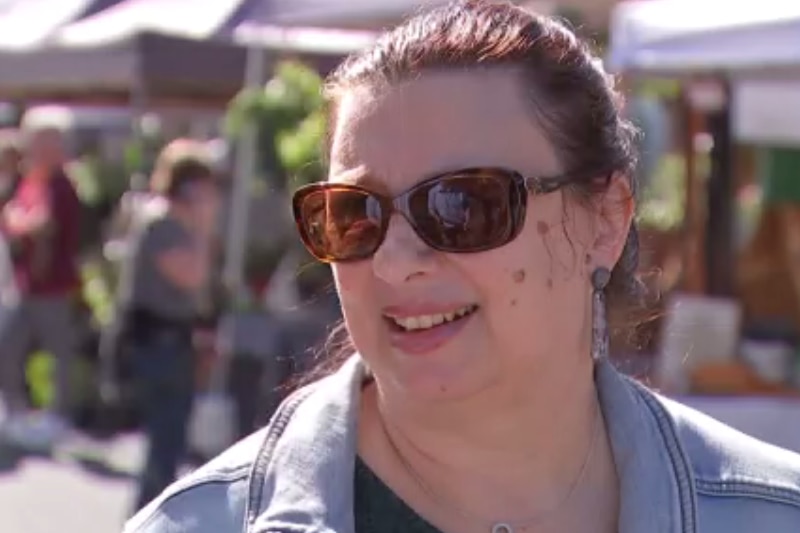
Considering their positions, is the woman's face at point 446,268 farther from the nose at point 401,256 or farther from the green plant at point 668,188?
the green plant at point 668,188

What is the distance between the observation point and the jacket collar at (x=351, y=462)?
1616mm

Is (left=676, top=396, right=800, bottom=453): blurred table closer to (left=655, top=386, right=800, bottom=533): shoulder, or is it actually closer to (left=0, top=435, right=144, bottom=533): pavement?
(left=0, top=435, right=144, bottom=533): pavement

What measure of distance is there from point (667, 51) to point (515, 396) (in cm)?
372

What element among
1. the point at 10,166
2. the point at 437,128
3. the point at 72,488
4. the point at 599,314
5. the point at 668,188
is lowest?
the point at 72,488

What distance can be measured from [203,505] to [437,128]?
0.42 meters

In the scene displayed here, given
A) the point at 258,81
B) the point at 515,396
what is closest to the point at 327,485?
the point at 515,396

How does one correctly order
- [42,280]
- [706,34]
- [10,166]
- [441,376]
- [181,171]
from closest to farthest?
[441,376]
[706,34]
[181,171]
[42,280]
[10,166]

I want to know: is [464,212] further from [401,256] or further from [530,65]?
[530,65]

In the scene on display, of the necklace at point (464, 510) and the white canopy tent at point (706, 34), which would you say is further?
the white canopy tent at point (706, 34)

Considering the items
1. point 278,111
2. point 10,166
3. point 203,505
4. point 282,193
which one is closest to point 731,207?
point 282,193

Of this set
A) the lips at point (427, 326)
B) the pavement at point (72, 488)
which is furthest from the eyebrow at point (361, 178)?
the pavement at point (72, 488)

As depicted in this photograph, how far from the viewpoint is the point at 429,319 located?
5.27 feet

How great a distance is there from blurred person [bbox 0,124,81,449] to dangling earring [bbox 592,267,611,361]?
23.6ft

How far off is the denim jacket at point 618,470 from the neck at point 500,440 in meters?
0.06
